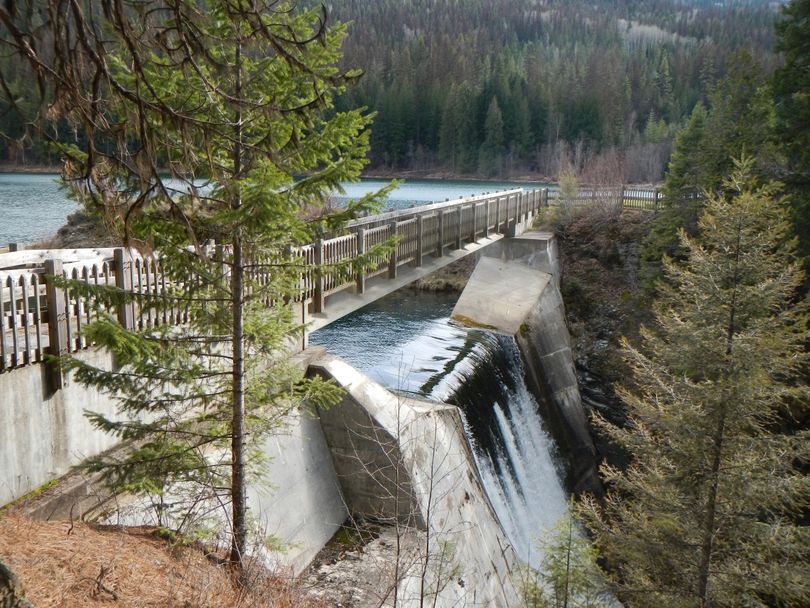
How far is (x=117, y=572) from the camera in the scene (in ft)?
19.6

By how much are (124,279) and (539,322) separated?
17468 millimetres

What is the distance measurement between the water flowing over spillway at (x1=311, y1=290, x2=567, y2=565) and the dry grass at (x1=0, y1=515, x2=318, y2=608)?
840 cm

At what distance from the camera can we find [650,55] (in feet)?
428

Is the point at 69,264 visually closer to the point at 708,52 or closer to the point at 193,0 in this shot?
the point at 193,0

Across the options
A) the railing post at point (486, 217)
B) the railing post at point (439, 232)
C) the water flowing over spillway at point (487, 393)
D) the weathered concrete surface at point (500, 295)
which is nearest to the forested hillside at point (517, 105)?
the weathered concrete surface at point (500, 295)

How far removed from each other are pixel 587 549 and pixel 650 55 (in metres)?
137

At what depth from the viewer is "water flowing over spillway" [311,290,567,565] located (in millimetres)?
15242

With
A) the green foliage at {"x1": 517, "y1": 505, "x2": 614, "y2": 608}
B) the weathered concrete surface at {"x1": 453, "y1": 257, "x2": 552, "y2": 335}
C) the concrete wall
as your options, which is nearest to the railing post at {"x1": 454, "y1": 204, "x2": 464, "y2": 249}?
the weathered concrete surface at {"x1": 453, "y1": 257, "x2": 552, "y2": 335}

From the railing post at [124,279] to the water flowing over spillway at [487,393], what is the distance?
852 centimetres

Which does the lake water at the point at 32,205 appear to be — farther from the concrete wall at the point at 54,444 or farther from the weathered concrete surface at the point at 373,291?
the concrete wall at the point at 54,444

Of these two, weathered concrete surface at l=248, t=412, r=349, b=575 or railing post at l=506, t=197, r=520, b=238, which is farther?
railing post at l=506, t=197, r=520, b=238

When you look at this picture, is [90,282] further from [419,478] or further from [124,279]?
[419,478]

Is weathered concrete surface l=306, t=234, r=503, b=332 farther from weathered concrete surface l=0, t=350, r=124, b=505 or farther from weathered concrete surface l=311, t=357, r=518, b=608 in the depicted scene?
weathered concrete surface l=0, t=350, r=124, b=505

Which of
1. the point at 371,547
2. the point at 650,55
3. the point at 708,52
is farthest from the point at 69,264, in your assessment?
the point at 650,55
